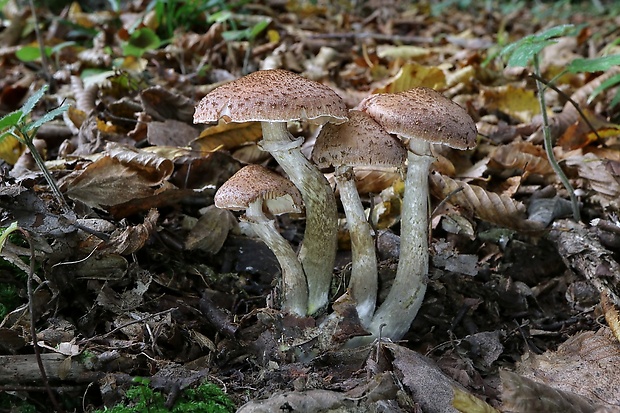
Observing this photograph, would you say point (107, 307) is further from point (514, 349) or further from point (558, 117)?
point (558, 117)

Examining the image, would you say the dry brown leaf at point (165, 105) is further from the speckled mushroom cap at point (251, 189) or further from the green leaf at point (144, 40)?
the speckled mushroom cap at point (251, 189)

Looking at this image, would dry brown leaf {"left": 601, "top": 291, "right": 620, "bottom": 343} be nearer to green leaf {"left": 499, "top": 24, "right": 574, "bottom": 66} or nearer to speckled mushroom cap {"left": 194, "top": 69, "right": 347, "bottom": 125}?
green leaf {"left": 499, "top": 24, "right": 574, "bottom": 66}

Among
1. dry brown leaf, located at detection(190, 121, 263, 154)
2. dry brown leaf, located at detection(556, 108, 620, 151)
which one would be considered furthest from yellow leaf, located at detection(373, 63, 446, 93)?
dry brown leaf, located at detection(190, 121, 263, 154)

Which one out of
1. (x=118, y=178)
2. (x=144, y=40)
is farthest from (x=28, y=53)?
(x=118, y=178)

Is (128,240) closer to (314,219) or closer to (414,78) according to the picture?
(314,219)

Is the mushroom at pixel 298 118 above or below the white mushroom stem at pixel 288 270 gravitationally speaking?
above

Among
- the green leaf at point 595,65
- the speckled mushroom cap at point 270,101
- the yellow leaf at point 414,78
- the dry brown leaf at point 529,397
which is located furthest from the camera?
the yellow leaf at point 414,78

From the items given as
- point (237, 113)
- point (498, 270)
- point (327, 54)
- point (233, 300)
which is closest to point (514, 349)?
point (498, 270)

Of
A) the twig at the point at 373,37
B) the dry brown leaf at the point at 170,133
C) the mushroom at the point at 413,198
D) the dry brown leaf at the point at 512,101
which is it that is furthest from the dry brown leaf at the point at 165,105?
the twig at the point at 373,37
